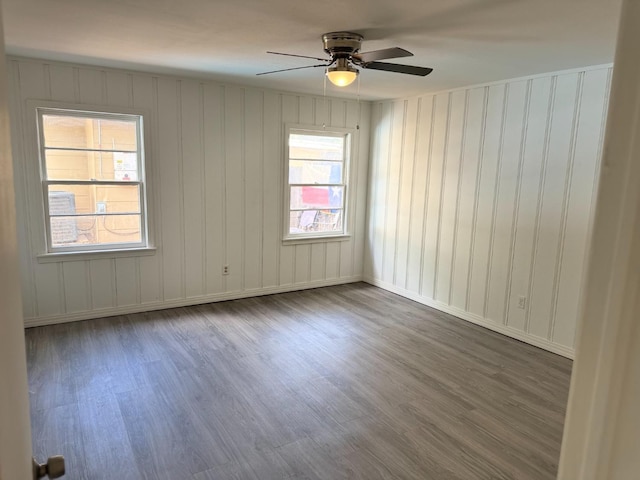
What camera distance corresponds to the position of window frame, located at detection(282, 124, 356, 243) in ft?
17.2

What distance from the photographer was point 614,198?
44 centimetres

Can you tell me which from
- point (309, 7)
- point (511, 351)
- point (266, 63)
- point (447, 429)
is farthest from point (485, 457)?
point (266, 63)

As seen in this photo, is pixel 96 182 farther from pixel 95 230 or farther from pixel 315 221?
pixel 315 221

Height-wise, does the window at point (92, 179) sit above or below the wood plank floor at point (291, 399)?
above

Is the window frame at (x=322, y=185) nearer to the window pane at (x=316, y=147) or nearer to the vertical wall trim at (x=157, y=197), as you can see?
the window pane at (x=316, y=147)

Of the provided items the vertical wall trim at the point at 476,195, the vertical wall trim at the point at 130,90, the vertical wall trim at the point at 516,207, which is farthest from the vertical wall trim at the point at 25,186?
the vertical wall trim at the point at 516,207

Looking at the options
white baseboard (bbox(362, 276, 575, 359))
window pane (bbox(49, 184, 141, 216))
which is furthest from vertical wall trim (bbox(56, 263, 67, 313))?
white baseboard (bbox(362, 276, 575, 359))

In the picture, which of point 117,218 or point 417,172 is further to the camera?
point 417,172

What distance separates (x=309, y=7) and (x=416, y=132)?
296 centimetres

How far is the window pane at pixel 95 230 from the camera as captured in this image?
4148 millimetres

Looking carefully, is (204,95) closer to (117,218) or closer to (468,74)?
(117,218)

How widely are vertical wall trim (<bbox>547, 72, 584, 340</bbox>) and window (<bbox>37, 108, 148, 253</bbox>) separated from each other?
157 inches

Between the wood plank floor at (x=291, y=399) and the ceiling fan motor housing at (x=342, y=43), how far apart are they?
2335 mm

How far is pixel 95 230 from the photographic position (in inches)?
170
